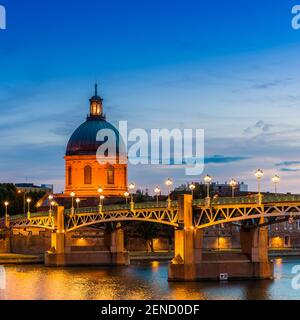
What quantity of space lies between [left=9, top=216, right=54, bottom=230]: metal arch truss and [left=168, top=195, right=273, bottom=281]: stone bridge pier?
4021 centimetres

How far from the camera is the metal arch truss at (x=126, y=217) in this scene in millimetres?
101625

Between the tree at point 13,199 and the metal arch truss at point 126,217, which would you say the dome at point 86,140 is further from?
the metal arch truss at point 126,217

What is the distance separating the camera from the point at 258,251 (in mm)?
94750

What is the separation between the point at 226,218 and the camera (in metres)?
92.4

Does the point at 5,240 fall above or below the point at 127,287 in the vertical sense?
above

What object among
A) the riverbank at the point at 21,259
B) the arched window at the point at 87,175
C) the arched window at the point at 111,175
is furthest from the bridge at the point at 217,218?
the arched window at the point at 111,175

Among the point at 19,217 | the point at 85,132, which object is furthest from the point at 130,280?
the point at 85,132

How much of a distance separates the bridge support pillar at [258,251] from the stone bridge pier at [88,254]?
1344 inches

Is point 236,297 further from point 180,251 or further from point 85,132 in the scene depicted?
point 85,132

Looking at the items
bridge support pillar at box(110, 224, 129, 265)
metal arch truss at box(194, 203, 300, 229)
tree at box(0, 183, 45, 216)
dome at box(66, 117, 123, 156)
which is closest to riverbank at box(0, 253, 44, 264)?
bridge support pillar at box(110, 224, 129, 265)

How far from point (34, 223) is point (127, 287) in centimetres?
5489
